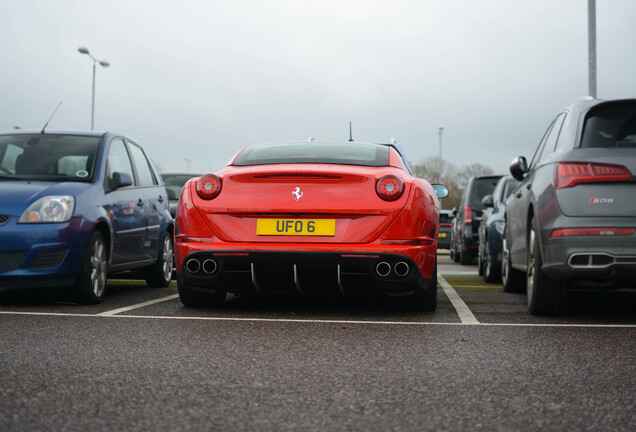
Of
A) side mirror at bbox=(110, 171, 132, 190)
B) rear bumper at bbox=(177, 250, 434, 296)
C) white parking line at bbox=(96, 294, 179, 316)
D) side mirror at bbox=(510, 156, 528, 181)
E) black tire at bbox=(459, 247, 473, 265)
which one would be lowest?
white parking line at bbox=(96, 294, 179, 316)

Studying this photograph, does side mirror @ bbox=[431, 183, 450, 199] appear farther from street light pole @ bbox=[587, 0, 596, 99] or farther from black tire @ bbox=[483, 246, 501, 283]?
street light pole @ bbox=[587, 0, 596, 99]

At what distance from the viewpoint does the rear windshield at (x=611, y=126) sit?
585 centimetres

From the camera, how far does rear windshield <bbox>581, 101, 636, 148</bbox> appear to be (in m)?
5.85

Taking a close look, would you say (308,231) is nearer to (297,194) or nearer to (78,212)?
(297,194)

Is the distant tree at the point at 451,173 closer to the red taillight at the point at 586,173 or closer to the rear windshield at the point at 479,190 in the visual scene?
the rear windshield at the point at 479,190

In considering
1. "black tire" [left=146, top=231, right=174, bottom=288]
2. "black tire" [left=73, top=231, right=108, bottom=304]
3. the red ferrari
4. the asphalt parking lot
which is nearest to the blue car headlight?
"black tire" [left=73, top=231, right=108, bottom=304]

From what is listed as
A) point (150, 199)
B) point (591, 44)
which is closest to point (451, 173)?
point (591, 44)

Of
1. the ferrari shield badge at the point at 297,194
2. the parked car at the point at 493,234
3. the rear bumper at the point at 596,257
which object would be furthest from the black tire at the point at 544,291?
the parked car at the point at 493,234

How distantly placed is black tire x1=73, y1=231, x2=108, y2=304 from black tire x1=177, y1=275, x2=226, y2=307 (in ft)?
2.70

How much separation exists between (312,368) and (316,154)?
2.67m

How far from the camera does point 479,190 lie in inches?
620

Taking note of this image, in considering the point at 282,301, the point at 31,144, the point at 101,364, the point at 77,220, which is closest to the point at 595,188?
the point at 282,301

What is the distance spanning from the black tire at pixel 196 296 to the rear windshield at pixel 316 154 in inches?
39.4

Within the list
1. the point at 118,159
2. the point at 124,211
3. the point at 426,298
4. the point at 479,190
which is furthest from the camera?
the point at 479,190
